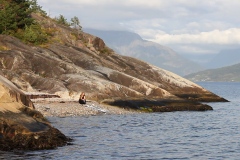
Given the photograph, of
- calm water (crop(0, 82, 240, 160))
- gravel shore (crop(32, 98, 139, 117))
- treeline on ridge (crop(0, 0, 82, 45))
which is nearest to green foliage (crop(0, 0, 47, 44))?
treeline on ridge (crop(0, 0, 82, 45))

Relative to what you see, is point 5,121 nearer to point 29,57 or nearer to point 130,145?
point 130,145

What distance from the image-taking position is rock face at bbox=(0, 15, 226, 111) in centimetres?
5928

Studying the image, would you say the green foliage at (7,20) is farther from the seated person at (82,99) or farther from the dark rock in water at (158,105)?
the dark rock in water at (158,105)

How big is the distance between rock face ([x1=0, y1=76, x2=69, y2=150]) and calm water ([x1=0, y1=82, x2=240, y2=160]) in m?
0.78

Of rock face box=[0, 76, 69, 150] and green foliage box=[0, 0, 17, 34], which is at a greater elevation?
green foliage box=[0, 0, 17, 34]

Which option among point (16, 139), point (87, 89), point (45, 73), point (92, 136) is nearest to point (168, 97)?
point (87, 89)

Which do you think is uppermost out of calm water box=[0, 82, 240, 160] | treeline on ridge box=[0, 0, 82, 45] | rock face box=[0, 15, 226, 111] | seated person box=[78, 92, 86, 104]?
treeline on ridge box=[0, 0, 82, 45]

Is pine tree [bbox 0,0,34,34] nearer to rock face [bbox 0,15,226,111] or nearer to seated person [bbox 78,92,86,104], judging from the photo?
rock face [bbox 0,15,226,111]

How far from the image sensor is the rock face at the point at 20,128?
25.6 metres

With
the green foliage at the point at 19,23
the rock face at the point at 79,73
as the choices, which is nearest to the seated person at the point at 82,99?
the rock face at the point at 79,73

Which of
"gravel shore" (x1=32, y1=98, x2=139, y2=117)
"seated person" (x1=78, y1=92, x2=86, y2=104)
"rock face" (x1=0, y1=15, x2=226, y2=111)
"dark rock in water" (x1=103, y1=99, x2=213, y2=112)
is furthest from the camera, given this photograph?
"rock face" (x1=0, y1=15, x2=226, y2=111)

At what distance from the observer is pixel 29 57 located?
216ft

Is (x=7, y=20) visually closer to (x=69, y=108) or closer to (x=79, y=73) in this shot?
(x=79, y=73)

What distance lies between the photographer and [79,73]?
215ft
